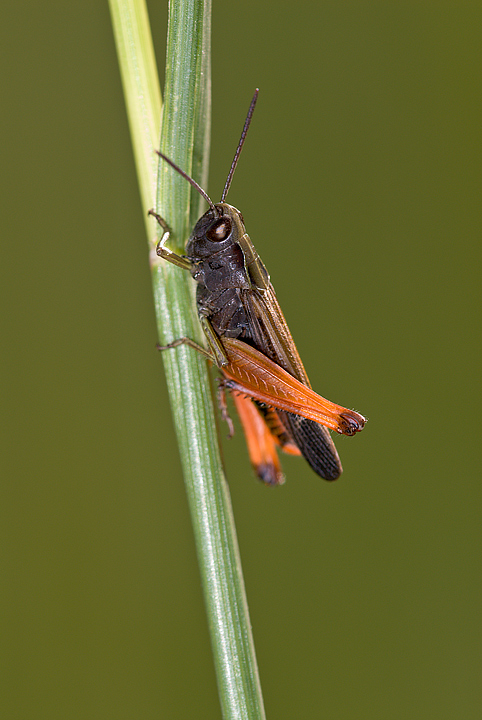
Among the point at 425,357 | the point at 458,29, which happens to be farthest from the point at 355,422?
the point at 458,29

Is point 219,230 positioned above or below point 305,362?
below

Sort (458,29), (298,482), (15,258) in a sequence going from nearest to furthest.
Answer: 1. (15,258)
2. (298,482)
3. (458,29)

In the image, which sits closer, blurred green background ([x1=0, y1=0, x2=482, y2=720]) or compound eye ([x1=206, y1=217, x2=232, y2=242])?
compound eye ([x1=206, y1=217, x2=232, y2=242])

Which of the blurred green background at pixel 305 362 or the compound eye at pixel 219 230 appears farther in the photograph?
the blurred green background at pixel 305 362

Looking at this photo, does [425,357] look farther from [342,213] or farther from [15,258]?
[15,258]
